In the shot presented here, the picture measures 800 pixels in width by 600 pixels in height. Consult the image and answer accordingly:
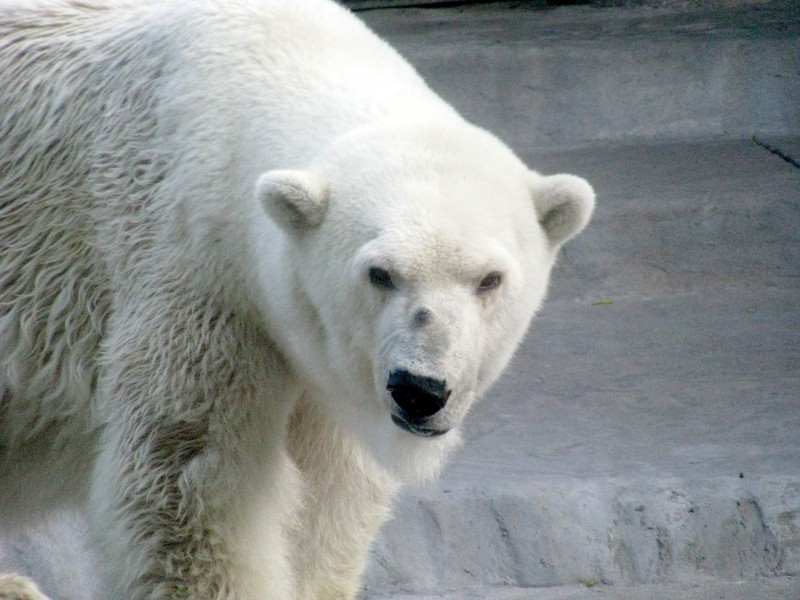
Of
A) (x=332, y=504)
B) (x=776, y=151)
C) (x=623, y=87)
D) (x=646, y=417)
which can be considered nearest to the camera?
(x=332, y=504)

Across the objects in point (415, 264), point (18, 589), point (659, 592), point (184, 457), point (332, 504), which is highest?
point (415, 264)

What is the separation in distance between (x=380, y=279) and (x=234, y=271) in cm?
46

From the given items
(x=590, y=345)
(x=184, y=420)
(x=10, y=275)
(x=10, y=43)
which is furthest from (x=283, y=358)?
(x=590, y=345)

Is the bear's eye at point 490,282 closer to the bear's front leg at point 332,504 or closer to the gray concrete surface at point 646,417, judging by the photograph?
the bear's front leg at point 332,504

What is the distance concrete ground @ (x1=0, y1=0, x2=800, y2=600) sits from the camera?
4000 millimetres

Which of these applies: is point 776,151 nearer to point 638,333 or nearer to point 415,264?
point 638,333

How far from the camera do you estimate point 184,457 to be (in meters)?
2.95

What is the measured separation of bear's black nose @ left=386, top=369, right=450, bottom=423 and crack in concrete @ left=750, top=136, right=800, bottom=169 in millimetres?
4581

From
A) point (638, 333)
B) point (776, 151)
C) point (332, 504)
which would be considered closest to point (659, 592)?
point (332, 504)

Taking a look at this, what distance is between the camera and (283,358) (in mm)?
3043

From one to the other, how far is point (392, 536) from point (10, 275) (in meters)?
1.60

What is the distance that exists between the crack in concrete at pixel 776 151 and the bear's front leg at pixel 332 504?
3958mm

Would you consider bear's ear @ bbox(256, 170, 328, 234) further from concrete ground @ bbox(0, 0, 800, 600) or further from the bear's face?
concrete ground @ bbox(0, 0, 800, 600)

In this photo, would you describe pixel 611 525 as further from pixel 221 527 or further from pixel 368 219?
pixel 368 219
